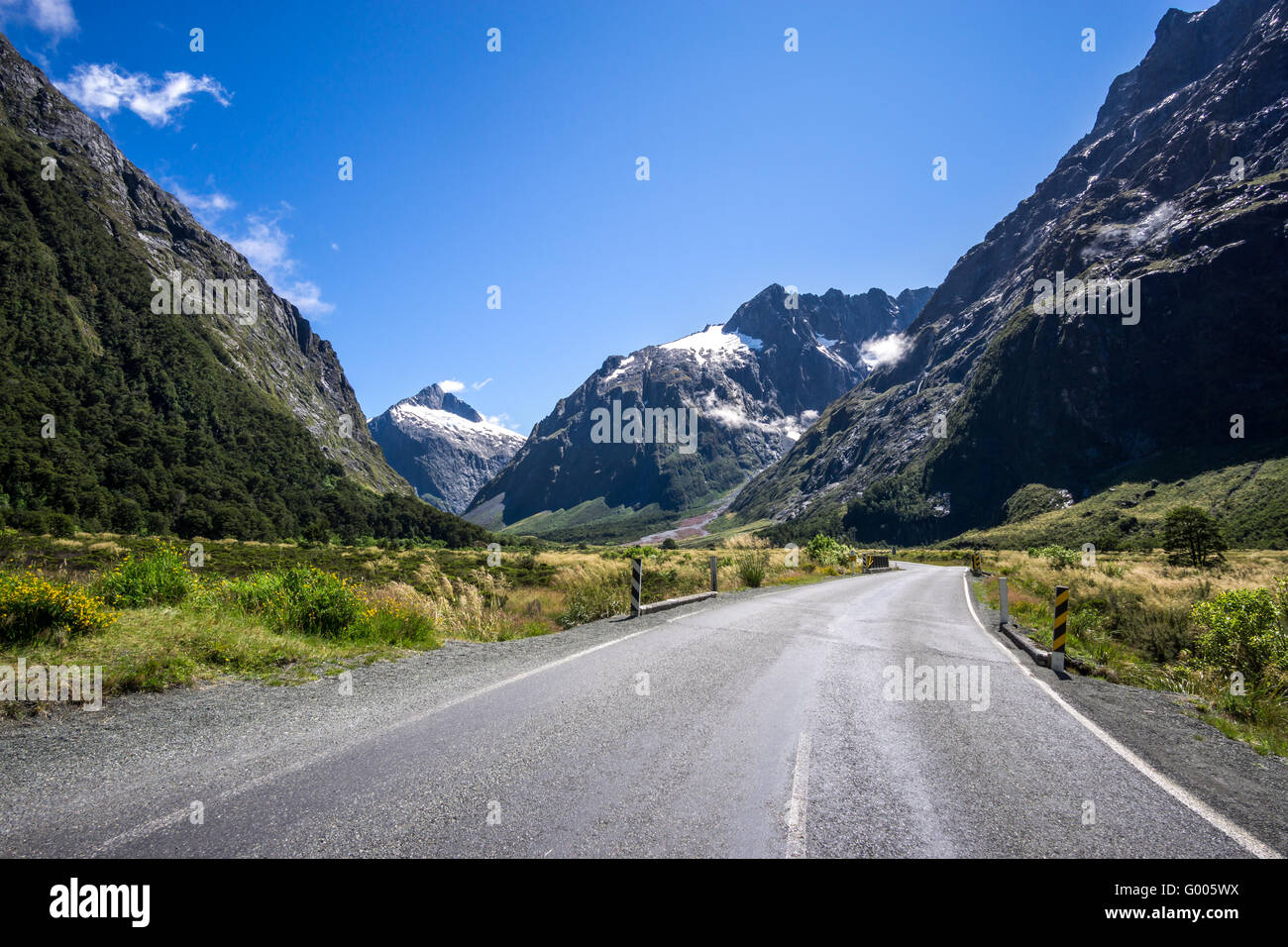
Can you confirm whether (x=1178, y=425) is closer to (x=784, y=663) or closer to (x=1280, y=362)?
(x=1280, y=362)

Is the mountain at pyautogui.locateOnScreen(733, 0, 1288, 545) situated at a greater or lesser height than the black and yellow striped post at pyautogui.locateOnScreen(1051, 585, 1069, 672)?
greater

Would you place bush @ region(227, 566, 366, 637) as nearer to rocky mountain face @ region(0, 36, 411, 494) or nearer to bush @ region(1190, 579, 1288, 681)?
bush @ region(1190, 579, 1288, 681)

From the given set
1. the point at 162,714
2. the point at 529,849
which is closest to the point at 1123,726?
the point at 529,849

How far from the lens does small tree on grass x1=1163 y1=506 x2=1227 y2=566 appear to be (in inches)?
1634

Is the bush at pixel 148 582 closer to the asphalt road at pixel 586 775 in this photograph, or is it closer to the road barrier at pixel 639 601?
the asphalt road at pixel 586 775

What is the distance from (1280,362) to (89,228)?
26934 cm

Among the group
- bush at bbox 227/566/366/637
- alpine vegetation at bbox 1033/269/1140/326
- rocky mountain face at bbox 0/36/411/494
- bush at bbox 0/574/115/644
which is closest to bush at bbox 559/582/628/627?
bush at bbox 227/566/366/637

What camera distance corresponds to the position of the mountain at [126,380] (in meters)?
87.1

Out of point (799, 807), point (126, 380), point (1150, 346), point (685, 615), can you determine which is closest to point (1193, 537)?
point (685, 615)

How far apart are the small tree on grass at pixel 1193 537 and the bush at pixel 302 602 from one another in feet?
176

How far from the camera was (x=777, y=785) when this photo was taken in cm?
Result: 444

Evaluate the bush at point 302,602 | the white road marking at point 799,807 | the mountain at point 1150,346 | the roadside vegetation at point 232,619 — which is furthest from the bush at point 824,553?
the mountain at point 1150,346

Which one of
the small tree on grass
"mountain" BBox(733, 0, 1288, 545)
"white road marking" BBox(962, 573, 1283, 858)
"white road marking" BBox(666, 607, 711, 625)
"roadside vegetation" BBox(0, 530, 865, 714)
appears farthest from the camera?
Result: "mountain" BBox(733, 0, 1288, 545)

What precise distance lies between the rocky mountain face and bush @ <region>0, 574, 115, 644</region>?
151m
